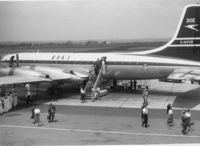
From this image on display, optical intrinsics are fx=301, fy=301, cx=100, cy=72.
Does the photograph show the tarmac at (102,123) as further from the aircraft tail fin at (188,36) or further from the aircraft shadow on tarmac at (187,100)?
the aircraft tail fin at (188,36)

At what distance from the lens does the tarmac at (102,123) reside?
49.9 ft

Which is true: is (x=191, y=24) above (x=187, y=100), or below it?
above

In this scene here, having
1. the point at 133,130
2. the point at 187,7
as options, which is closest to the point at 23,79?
the point at 133,130

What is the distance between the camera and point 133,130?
55.4ft

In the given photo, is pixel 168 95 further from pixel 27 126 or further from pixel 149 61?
pixel 27 126

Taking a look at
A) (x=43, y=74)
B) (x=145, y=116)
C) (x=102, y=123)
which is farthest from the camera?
(x=43, y=74)

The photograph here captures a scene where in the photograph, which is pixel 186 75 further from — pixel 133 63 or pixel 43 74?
pixel 43 74

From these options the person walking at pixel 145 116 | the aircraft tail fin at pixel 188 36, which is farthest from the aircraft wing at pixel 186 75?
the person walking at pixel 145 116

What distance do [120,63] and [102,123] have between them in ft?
33.0

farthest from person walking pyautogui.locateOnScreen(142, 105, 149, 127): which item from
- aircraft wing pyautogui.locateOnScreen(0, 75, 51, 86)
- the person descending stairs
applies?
aircraft wing pyautogui.locateOnScreen(0, 75, 51, 86)

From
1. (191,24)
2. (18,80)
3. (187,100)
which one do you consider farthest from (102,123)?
(191,24)

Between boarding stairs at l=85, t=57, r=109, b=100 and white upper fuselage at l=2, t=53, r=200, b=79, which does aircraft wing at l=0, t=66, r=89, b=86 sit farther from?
white upper fuselage at l=2, t=53, r=200, b=79

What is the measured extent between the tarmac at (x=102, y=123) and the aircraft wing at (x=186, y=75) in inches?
89.0

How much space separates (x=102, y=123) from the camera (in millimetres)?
18328
